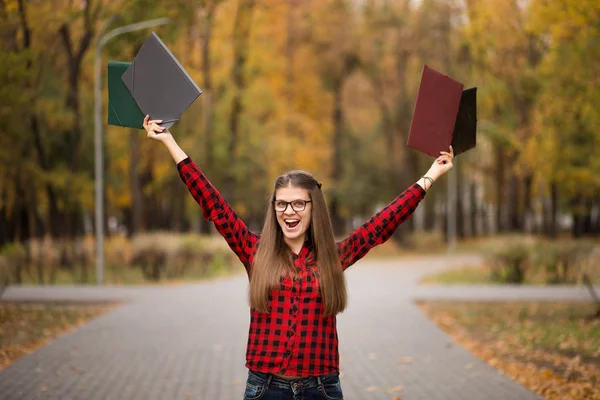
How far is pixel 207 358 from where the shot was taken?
10.7m

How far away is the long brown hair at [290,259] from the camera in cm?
361

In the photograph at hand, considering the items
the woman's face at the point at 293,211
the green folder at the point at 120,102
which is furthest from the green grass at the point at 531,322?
the green folder at the point at 120,102

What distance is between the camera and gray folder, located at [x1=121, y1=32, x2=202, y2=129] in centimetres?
389

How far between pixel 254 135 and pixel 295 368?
35009mm

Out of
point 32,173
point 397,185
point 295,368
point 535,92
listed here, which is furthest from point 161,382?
point 397,185

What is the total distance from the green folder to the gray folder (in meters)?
0.11

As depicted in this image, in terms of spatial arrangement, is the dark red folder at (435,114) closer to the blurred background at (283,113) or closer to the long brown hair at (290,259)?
the long brown hair at (290,259)

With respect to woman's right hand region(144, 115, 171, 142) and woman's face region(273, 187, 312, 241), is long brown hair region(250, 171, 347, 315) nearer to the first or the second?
woman's face region(273, 187, 312, 241)

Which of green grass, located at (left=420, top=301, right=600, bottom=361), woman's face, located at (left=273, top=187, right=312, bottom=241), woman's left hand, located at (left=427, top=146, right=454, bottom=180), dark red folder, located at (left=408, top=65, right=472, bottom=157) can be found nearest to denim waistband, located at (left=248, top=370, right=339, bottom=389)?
woman's face, located at (left=273, top=187, right=312, bottom=241)

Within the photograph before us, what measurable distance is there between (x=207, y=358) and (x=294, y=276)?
7.28m

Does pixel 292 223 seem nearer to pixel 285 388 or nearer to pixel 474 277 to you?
pixel 285 388

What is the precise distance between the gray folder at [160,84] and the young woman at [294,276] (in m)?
0.13

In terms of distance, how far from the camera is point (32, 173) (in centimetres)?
2573

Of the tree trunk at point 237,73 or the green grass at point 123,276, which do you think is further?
the tree trunk at point 237,73
